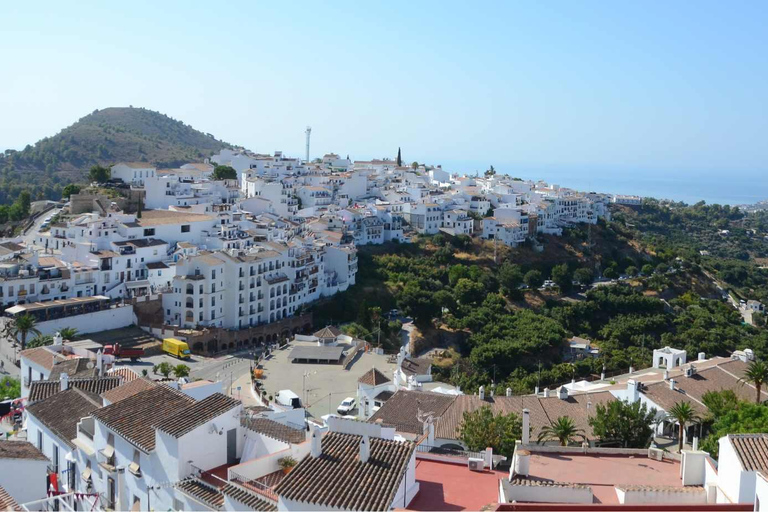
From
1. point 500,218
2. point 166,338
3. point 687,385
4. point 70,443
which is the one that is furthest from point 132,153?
point 70,443

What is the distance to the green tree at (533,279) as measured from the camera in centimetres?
6147

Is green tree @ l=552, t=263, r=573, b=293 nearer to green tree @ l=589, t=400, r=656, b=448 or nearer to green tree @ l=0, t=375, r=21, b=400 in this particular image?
green tree @ l=589, t=400, r=656, b=448

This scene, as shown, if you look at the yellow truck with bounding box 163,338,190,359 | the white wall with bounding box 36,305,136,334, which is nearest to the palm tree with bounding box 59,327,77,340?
the white wall with bounding box 36,305,136,334

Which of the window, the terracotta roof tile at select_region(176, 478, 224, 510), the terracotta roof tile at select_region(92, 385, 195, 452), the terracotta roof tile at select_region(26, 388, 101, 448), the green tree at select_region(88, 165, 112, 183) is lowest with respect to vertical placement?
the terracotta roof tile at select_region(26, 388, 101, 448)

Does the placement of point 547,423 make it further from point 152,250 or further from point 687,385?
point 152,250

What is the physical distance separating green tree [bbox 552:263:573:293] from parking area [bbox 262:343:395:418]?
2571cm

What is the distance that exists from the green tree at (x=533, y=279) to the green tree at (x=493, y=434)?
42.8m

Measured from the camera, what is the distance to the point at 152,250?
4628 centimetres

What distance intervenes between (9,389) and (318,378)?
13720 mm

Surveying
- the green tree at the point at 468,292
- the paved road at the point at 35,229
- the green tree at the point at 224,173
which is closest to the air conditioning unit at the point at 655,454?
the green tree at the point at 468,292

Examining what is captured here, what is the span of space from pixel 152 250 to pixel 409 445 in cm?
3740

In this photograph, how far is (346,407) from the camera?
29.4 meters

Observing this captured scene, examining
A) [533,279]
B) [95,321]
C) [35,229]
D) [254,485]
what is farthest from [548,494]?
[533,279]

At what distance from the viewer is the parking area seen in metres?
31.6
